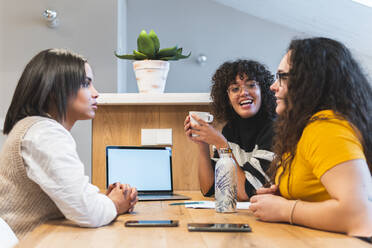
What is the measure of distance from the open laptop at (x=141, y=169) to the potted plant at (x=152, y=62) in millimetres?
306

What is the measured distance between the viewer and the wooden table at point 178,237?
89cm

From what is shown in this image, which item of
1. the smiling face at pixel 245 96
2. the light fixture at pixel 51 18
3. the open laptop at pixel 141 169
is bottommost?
the open laptop at pixel 141 169

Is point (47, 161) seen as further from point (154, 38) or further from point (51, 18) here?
point (51, 18)

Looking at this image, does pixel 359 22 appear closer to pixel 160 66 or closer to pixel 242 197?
pixel 160 66

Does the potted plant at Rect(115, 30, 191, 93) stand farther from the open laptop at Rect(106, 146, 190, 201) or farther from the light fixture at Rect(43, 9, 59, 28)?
the light fixture at Rect(43, 9, 59, 28)

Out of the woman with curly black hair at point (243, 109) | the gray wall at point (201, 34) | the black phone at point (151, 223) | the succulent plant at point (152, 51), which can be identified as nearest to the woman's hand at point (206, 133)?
the woman with curly black hair at point (243, 109)

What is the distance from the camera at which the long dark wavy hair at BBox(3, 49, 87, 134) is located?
1.24m

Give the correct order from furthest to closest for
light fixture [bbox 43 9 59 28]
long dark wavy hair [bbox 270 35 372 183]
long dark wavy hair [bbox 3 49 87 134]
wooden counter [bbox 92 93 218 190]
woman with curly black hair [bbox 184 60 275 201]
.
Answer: light fixture [bbox 43 9 59 28] < wooden counter [bbox 92 93 218 190] < woman with curly black hair [bbox 184 60 275 201] < long dark wavy hair [bbox 3 49 87 134] < long dark wavy hair [bbox 270 35 372 183]

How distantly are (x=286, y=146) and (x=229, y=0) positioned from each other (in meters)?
4.11

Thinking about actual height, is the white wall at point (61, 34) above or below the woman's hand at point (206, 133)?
above

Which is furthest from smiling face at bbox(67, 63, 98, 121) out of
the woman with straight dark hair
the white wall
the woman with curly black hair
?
the white wall

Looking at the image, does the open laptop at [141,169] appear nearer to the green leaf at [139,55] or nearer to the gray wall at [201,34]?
the green leaf at [139,55]

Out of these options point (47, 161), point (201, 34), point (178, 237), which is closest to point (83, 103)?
point (47, 161)

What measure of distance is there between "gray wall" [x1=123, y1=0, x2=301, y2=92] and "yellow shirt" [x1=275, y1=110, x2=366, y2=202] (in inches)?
153
